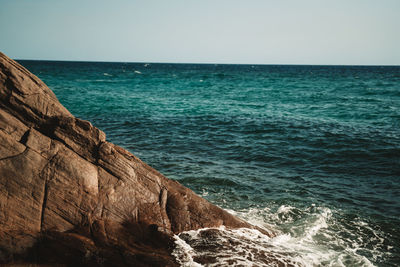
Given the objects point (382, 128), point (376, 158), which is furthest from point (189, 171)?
point (382, 128)

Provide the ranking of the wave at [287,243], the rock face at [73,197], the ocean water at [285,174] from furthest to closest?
1. the ocean water at [285,174]
2. the wave at [287,243]
3. the rock face at [73,197]

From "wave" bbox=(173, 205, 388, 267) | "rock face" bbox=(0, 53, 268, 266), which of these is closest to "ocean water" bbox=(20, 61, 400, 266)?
"wave" bbox=(173, 205, 388, 267)

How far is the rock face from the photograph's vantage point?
19.5ft

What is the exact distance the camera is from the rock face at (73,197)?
5.96 m

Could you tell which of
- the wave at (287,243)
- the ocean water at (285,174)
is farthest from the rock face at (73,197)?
the ocean water at (285,174)

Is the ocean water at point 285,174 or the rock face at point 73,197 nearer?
the rock face at point 73,197

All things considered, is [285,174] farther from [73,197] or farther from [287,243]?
[73,197]

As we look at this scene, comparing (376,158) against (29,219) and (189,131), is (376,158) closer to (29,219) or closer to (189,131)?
(189,131)

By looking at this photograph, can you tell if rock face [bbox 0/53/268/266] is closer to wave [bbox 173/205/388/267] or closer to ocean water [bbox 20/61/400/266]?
wave [bbox 173/205/388/267]

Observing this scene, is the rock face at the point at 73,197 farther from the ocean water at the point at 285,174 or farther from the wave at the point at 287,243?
the ocean water at the point at 285,174

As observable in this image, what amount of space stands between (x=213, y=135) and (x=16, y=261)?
46.6 feet

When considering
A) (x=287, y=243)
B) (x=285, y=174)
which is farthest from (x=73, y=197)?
(x=285, y=174)

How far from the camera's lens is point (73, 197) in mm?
6602

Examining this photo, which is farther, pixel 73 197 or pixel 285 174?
pixel 285 174
